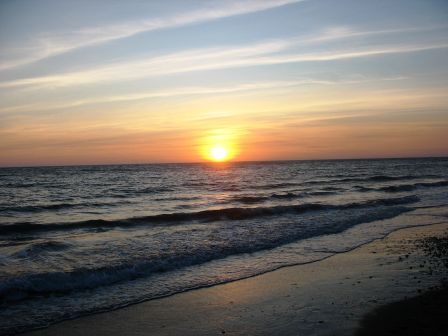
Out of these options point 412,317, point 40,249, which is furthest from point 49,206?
point 412,317

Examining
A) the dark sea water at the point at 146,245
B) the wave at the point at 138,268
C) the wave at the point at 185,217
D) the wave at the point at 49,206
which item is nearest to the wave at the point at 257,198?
the dark sea water at the point at 146,245

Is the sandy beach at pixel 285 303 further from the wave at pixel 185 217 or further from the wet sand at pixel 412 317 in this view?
the wave at pixel 185 217

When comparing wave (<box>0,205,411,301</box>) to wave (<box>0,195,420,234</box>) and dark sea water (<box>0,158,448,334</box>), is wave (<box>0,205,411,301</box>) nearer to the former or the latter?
dark sea water (<box>0,158,448,334</box>)

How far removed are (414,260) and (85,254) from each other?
32.3 ft

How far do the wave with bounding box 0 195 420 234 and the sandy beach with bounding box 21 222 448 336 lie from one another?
1107cm

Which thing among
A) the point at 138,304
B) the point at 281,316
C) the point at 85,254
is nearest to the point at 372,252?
the point at 281,316

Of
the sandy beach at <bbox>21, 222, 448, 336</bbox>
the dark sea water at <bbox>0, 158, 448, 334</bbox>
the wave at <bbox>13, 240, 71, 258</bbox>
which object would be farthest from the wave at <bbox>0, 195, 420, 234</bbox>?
the sandy beach at <bbox>21, 222, 448, 336</bbox>

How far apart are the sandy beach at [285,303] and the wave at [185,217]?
436 inches

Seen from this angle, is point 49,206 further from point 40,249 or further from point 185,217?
point 40,249

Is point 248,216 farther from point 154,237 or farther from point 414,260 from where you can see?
point 414,260

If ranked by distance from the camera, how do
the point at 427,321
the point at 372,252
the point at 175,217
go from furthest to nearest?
the point at 175,217 → the point at 372,252 → the point at 427,321

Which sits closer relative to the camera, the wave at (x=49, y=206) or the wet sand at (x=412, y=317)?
the wet sand at (x=412, y=317)

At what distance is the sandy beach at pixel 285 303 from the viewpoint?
22.3 ft

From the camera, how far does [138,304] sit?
27.0 feet
